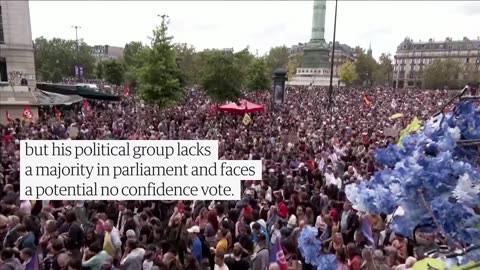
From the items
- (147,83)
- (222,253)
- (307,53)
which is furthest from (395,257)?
(307,53)

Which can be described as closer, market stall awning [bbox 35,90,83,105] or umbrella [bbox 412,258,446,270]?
umbrella [bbox 412,258,446,270]

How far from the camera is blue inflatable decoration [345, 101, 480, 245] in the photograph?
5.32 feet

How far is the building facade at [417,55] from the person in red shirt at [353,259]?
11153 centimetres

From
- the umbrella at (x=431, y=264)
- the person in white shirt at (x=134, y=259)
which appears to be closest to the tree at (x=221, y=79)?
the person in white shirt at (x=134, y=259)

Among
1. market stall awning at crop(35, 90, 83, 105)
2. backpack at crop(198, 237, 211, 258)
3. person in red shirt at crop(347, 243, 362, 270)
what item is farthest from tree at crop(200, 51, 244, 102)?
person in red shirt at crop(347, 243, 362, 270)

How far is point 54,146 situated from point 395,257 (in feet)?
15.5

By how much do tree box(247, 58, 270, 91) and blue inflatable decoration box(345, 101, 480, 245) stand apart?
4225 centimetres

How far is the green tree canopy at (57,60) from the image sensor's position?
235ft

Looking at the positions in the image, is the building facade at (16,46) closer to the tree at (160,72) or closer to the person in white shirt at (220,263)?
the tree at (160,72)

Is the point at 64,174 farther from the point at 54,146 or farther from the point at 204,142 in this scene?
the point at 204,142

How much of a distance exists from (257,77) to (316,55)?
2942 centimetres

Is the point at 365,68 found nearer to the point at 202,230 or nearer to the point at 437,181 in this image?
the point at 202,230

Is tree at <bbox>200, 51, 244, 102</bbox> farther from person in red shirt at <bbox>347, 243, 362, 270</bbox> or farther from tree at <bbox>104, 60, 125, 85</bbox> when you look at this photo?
tree at <bbox>104, 60, 125, 85</bbox>

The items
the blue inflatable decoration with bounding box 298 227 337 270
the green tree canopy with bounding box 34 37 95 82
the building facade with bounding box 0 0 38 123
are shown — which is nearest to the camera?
the blue inflatable decoration with bounding box 298 227 337 270
